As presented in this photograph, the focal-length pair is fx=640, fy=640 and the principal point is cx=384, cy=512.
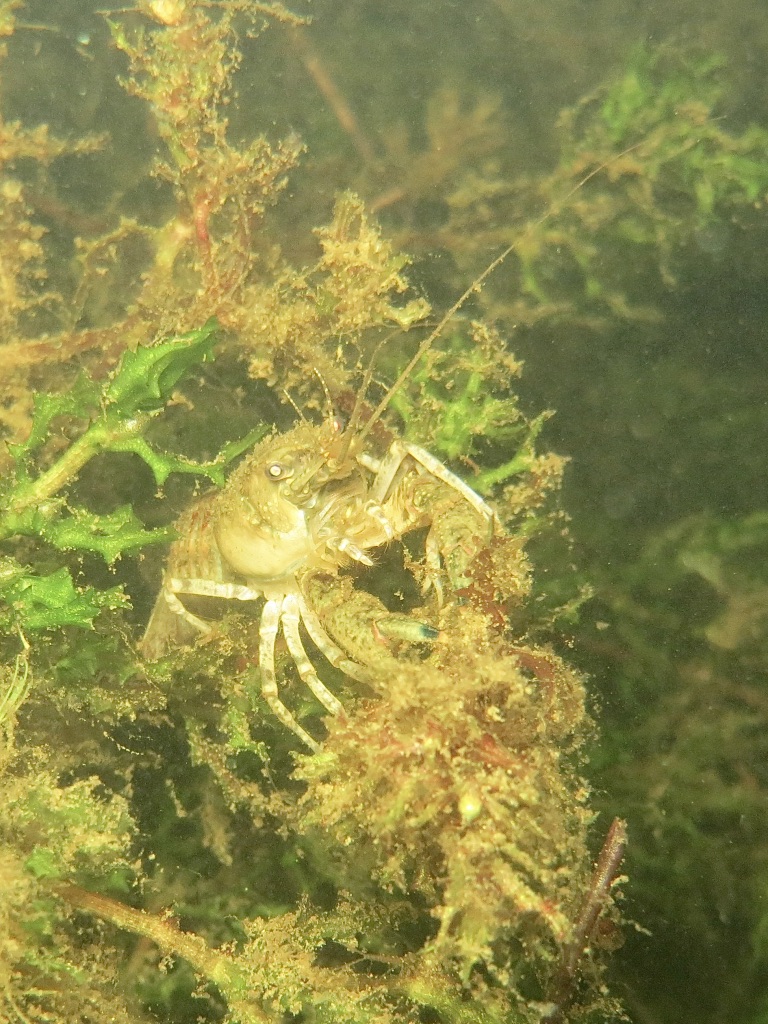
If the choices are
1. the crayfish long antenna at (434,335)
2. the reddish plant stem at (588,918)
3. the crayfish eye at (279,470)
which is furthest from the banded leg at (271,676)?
the reddish plant stem at (588,918)

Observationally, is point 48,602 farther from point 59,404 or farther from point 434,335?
point 434,335

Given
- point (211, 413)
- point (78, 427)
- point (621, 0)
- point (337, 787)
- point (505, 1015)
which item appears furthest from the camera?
point (621, 0)

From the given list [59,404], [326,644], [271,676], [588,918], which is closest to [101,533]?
[59,404]

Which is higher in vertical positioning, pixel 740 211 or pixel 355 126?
pixel 355 126

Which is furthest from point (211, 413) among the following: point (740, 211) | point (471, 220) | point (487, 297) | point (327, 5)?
point (327, 5)

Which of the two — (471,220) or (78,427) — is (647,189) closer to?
(471,220)

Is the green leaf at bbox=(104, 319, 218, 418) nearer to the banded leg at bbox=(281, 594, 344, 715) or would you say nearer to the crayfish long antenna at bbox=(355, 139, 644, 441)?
the crayfish long antenna at bbox=(355, 139, 644, 441)
